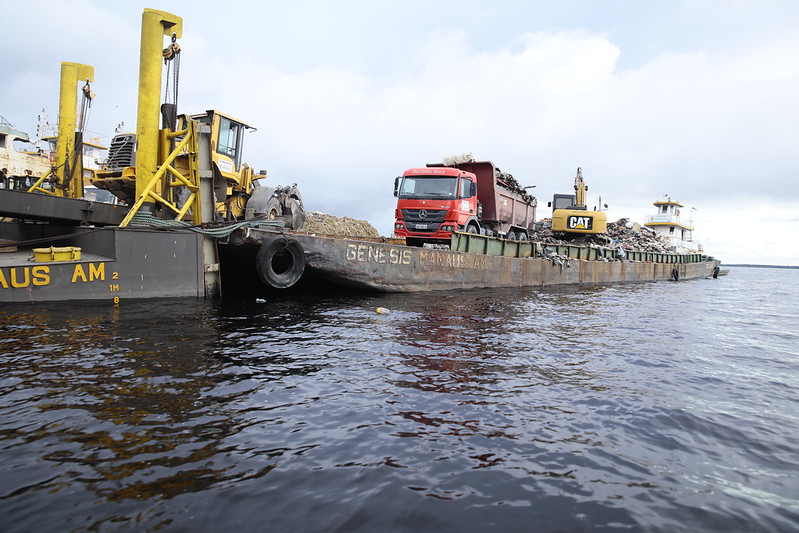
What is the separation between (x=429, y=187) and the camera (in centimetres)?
1523

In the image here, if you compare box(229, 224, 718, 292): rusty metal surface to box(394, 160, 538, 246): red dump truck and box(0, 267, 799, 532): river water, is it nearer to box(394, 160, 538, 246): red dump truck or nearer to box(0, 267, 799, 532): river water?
box(394, 160, 538, 246): red dump truck

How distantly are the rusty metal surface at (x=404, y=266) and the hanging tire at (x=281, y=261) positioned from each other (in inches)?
6.8

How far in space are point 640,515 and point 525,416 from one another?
5.24 feet

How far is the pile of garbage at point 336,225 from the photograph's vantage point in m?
31.5

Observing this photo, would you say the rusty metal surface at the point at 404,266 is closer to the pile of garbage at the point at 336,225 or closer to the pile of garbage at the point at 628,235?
the pile of garbage at the point at 336,225

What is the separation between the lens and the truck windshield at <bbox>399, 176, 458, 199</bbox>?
15.1m

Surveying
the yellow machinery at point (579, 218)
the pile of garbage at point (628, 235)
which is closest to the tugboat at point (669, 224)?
the pile of garbage at point (628, 235)

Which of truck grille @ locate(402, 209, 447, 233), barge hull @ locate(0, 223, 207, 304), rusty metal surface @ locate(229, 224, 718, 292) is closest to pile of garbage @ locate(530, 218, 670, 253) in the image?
rusty metal surface @ locate(229, 224, 718, 292)

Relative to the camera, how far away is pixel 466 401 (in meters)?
4.87

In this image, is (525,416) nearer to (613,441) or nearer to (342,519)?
(613,441)

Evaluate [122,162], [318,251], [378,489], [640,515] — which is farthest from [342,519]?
[122,162]

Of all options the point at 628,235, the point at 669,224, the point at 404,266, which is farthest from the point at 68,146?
the point at 669,224

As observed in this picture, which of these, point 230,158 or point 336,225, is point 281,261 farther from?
point 336,225

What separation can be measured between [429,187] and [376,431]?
39.3ft
